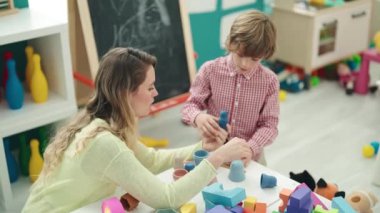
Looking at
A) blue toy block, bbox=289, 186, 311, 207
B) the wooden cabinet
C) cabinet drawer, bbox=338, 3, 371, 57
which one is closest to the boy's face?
blue toy block, bbox=289, 186, 311, 207

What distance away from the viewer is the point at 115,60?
1.39m

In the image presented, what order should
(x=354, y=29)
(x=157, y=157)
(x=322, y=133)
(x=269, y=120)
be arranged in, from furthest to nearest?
(x=354, y=29), (x=322, y=133), (x=269, y=120), (x=157, y=157)

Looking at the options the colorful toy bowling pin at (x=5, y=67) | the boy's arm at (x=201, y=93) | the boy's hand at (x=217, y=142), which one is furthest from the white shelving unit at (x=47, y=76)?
the boy's hand at (x=217, y=142)

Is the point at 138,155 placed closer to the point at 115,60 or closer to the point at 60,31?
the point at 115,60

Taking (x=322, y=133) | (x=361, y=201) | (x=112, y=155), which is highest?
(x=112, y=155)

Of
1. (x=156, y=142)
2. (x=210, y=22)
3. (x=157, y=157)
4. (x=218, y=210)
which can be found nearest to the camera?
(x=218, y=210)

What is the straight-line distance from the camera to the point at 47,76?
2.48 metres

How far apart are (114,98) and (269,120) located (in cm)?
64

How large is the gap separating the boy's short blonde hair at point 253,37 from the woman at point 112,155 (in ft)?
1.09

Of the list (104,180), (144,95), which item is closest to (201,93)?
(144,95)

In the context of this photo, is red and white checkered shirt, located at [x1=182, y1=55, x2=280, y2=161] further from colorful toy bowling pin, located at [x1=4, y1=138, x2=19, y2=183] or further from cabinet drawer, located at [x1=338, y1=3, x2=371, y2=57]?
cabinet drawer, located at [x1=338, y1=3, x2=371, y2=57]

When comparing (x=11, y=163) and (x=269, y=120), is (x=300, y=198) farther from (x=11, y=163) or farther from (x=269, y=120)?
(x=11, y=163)

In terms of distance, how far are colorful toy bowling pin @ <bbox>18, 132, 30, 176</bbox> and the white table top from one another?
1.15 meters

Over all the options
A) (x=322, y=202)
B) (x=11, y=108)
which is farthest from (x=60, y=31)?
(x=322, y=202)
